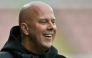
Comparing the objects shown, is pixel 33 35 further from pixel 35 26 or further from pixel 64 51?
pixel 64 51

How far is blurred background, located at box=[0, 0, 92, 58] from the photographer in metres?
6.10

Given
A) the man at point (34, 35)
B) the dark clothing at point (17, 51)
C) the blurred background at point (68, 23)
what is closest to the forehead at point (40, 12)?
the man at point (34, 35)

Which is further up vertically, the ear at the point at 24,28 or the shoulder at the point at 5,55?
the ear at the point at 24,28

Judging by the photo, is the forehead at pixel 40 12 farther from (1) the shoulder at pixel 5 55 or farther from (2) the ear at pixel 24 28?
(1) the shoulder at pixel 5 55

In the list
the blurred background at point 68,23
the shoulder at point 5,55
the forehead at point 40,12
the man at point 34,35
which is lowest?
the blurred background at point 68,23

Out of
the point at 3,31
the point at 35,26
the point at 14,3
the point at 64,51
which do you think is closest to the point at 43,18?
the point at 35,26

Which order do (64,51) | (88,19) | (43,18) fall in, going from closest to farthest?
1. (43,18)
2. (64,51)
3. (88,19)

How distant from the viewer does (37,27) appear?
6.92 ft

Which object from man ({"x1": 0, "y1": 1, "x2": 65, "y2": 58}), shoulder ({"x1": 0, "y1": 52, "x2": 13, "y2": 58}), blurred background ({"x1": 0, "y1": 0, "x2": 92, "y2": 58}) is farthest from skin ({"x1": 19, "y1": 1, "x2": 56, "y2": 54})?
blurred background ({"x1": 0, "y1": 0, "x2": 92, "y2": 58})

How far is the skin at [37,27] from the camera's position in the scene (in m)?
2.10

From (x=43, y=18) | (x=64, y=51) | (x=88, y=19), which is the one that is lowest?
(x=64, y=51)

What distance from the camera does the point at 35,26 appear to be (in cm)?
212

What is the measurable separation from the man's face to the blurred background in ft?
12.0

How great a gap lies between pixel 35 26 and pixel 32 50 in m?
0.14
